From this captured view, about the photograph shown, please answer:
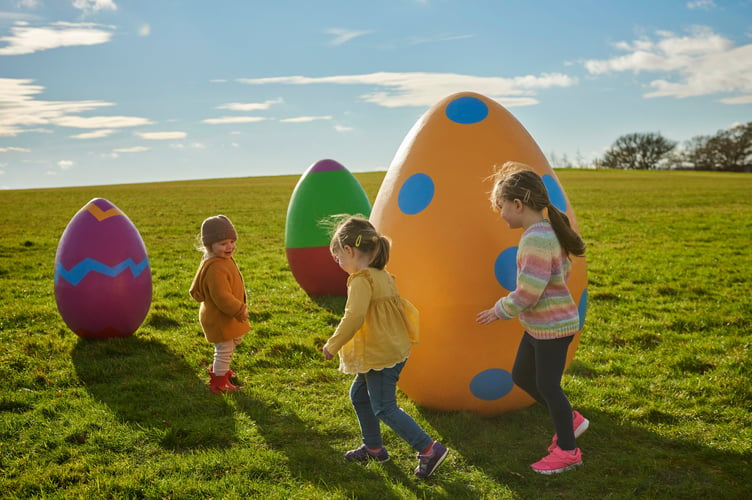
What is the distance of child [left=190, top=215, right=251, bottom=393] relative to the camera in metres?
5.04

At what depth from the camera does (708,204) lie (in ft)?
75.2

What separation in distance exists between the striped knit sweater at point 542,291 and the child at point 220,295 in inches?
93.3

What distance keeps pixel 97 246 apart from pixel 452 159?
13.0 feet

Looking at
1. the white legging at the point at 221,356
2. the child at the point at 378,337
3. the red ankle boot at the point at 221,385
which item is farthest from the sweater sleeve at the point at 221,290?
the child at the point at 378,337

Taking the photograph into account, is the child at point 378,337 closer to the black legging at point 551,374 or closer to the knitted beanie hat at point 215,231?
the black legging at point 551,374

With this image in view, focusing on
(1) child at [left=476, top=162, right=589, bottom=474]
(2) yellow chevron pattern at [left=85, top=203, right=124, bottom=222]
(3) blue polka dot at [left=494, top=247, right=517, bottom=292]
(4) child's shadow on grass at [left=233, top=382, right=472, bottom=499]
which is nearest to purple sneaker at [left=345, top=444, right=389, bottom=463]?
(4) child's shadow on grass at [left=233, top=382, right=472, bottom=499]

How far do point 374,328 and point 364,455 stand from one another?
0.89 meters

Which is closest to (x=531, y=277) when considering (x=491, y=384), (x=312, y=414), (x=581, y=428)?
(x=491, y=384)

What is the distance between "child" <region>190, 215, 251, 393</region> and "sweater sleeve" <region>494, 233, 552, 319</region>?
237 centimetres

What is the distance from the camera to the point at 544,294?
12.1 ft

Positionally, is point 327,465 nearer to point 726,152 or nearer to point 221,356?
point 221,356

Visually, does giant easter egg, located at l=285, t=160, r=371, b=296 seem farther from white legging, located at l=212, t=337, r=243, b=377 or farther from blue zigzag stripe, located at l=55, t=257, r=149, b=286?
white legging, located at l=212, t=337, r=243, b=377

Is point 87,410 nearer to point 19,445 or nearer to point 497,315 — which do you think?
point 19,445

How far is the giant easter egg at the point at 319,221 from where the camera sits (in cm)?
816
